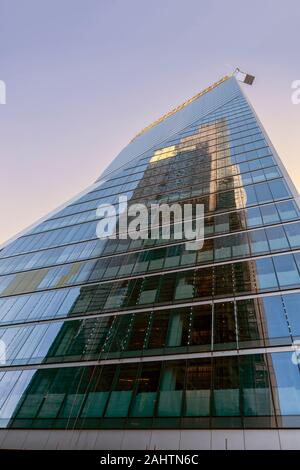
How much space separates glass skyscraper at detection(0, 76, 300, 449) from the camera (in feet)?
40.7

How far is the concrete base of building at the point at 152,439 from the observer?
10938mm

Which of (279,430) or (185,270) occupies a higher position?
(185,270)

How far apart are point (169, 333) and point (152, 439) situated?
17.0 feet

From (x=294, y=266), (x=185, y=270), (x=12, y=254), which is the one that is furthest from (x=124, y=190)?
(x=294, y=266)

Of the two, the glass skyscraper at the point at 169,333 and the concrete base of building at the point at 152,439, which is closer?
the concrete base of building at the point at 152,439

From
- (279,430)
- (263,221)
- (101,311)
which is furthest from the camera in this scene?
(263,221)

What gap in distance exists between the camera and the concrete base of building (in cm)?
1094

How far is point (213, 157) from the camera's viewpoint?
123 feet

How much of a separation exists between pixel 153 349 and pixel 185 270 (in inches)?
237

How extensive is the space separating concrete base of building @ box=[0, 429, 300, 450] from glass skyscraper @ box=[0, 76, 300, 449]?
0.04 meters

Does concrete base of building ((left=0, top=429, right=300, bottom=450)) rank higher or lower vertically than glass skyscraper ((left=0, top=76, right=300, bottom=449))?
lower

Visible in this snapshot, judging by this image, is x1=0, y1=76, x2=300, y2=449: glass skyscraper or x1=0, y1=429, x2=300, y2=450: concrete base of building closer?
x1=0, y1=429, x2=300, y2=450: concrete base of building

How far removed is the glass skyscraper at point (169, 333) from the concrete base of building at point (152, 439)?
0.13 ft

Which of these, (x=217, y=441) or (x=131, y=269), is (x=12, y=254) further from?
(x=217, y=441)
